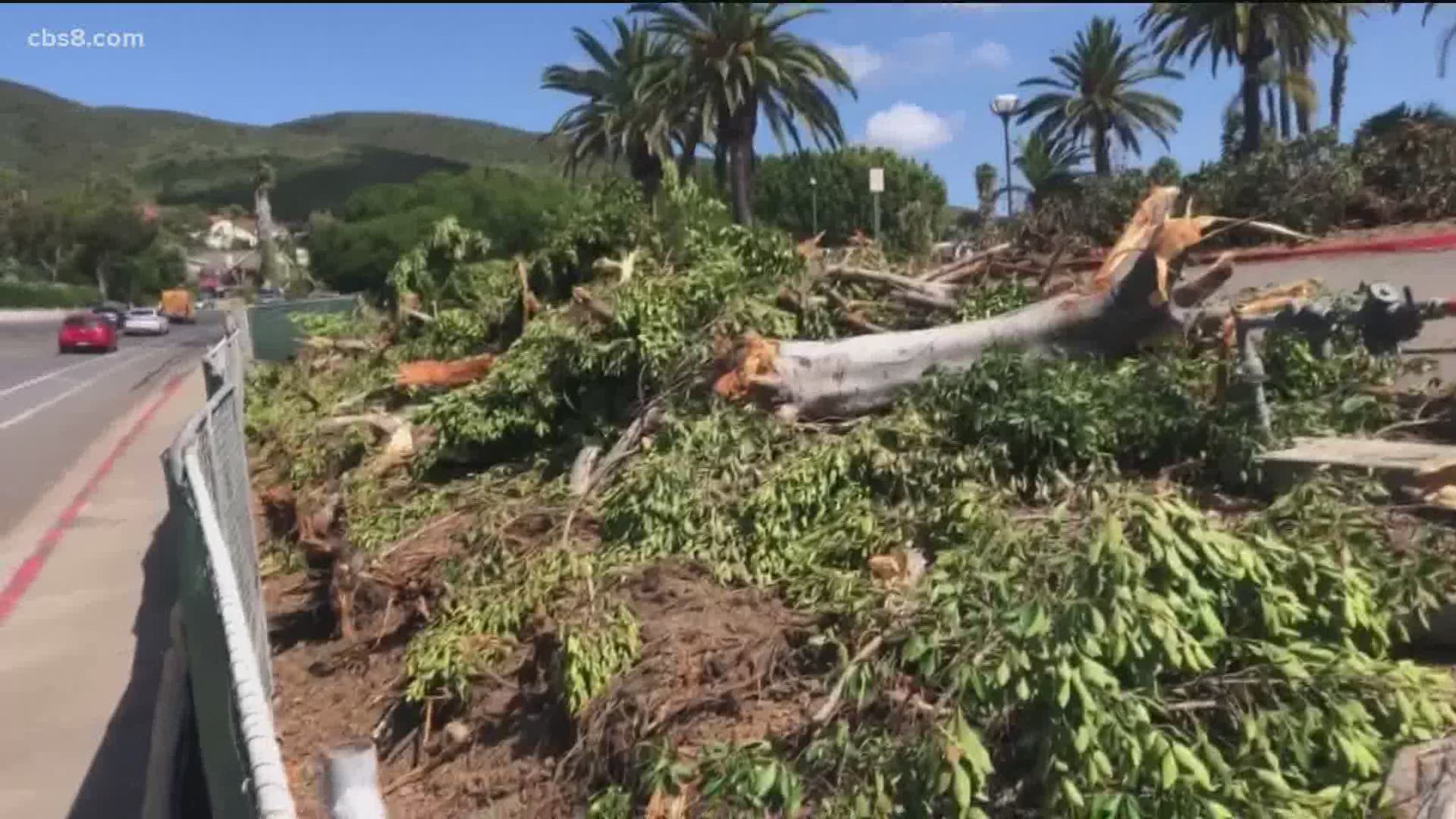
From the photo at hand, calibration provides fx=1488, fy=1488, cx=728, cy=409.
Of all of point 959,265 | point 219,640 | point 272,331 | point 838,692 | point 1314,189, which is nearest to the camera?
point 219,640

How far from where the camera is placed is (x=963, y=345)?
7.39m

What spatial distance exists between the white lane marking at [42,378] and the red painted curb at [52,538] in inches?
337

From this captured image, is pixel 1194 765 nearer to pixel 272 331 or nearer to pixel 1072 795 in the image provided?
pixel 1072 795

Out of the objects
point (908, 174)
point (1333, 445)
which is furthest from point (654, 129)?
point (908, 174)

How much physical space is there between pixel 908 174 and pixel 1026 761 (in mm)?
65741

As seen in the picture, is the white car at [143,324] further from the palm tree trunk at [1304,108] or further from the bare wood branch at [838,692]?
the bare wood branch at [838,692]

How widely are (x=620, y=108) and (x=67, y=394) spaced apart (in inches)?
588

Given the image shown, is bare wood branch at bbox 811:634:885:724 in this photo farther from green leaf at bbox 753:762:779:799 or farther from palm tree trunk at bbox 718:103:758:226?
palm tree trunk at bbox 718:103:758:226

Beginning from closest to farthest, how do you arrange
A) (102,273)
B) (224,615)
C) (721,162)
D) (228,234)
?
(224,615) < (721,162) < (102,273) < (228,234)

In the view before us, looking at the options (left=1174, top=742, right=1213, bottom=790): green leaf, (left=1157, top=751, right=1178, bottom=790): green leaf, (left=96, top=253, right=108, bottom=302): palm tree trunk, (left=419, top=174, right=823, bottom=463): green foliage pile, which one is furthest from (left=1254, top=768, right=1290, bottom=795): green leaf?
(left=96, top=253, right=108, bottom=302): palm tree trunk

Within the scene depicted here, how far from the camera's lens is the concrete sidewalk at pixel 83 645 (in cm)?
661

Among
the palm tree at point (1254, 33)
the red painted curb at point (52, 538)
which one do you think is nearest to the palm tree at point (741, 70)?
the palm tree at point (1254, 33)

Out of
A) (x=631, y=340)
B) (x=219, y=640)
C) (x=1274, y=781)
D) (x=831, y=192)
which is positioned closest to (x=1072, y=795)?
(x=1274, y=781)

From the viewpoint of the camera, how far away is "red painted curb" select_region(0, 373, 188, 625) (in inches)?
399
